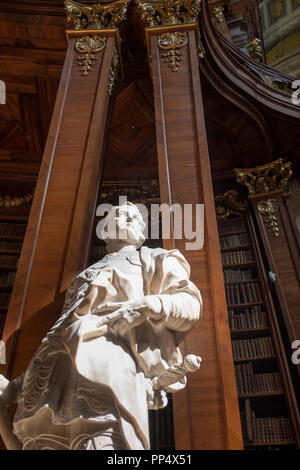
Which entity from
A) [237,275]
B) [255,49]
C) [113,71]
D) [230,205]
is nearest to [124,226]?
[113,71]

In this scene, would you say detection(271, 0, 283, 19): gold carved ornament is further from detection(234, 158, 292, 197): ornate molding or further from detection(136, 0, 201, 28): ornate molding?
detection(136, 0, 201, 28): ornate molding

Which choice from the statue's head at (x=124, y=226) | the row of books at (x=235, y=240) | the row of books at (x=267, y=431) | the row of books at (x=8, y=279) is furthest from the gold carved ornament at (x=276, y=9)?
the statue's head at (x=124, y=226)

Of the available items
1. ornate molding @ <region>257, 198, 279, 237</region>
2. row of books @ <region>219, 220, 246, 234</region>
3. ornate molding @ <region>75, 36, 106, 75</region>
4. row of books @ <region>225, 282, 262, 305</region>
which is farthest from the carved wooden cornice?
row of books @ <region>225, 282, 262, 305</region>

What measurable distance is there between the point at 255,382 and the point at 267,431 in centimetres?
47

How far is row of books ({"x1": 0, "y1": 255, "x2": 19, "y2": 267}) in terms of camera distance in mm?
5246

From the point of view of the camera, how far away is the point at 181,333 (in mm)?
1457

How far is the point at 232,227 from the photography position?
221 inches

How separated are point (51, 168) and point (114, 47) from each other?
1702 mm

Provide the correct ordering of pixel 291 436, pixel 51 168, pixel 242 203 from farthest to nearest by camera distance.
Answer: pixel 242 203
pixel 291 436
pixel 51 168

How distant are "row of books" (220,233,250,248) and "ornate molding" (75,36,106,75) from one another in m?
2.87

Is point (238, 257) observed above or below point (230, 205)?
below

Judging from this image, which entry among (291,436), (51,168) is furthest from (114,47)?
(291,436)

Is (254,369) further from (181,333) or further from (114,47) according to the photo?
(114,47)

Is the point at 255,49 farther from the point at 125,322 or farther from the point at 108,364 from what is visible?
the point at 108,364
